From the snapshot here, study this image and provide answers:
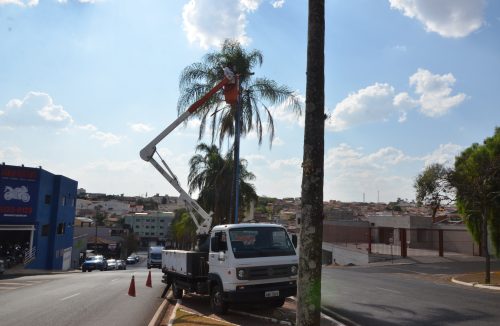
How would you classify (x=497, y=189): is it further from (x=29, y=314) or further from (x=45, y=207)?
(x=45, y=207)

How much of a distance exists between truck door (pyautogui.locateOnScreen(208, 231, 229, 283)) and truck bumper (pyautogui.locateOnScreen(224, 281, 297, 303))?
504mm

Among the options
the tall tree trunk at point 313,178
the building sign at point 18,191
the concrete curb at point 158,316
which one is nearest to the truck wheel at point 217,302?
the concrete curb at point 158,316

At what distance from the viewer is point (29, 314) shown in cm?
1235

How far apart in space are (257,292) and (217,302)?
1.31 meters

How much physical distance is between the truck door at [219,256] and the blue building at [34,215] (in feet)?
107

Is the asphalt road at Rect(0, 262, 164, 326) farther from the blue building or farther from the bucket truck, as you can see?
the blue building

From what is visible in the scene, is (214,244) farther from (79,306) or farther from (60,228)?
(60,228)

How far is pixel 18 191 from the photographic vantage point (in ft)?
132

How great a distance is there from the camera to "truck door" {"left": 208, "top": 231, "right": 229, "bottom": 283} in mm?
11704

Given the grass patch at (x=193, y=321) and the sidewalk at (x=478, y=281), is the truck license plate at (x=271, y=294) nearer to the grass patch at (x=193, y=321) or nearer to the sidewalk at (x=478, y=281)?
the grass patch at (x=193, y=321)

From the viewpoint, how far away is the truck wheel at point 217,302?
1169cm

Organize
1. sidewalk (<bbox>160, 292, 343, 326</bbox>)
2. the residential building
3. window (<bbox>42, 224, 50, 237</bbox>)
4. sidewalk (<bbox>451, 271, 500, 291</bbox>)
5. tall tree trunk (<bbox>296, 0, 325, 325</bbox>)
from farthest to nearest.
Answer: the residential building → window (<bbox>42, 224, 50, 237</bbox>) → sidewalk (<bbox>451, 271, 500, 291</bbox>) → sidewalk (<bbox>160, 292, 343, 326</bbox>) → tall tree trunk (<bbox>296, 0, 325, 325</bbox>)

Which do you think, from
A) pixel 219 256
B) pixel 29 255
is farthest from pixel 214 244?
pixel 29 255

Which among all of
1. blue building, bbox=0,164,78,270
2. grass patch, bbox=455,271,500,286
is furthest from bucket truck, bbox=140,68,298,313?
blue building, bbox=0,164,78,270
